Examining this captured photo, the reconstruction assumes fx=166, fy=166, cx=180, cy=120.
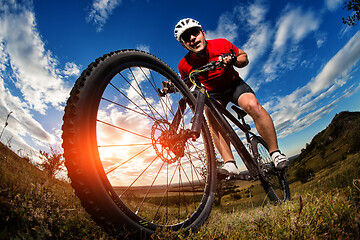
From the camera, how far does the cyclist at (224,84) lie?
→ 2979mm

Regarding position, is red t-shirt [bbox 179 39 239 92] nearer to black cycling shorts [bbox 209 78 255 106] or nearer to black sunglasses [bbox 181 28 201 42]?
black cycling shorts [bbox 209 78 255 106]

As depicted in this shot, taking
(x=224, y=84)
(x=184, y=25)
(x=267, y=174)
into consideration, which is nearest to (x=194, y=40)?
(x=184, y=25)

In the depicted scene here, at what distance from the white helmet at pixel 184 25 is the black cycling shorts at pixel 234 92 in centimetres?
135

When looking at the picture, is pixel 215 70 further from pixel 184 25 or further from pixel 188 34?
pixel 184 25

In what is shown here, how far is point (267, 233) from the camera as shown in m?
1.32

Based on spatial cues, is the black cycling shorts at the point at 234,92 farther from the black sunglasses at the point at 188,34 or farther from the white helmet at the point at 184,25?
the white helmet at the point at 184,25

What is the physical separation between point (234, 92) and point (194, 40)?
50.4 inches

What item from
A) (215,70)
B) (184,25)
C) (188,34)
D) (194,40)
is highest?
(184,25)

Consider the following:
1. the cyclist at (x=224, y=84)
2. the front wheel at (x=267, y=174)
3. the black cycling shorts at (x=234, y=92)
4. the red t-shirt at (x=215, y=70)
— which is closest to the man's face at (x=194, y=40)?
the cyclist at (x=224, y=84)

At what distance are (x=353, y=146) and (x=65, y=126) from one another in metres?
61.7

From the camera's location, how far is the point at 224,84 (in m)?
3.27

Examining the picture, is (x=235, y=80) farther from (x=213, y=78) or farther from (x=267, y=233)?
(x=267, y=233)

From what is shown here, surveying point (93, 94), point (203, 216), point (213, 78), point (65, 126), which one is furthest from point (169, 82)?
point (203, 216)

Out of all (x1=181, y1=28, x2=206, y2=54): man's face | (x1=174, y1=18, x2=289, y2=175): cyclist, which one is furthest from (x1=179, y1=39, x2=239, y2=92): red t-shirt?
(x1=181, y1=28, x2=206, y2=54): man's face
